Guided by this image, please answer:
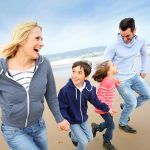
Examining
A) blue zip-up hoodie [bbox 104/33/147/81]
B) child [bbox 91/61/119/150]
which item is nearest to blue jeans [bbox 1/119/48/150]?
child [bbox 91/61/119/150]

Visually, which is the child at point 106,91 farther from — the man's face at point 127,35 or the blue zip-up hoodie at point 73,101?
the man's face at point 127,35

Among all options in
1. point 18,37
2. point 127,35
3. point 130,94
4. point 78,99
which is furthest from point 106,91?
point 18,37

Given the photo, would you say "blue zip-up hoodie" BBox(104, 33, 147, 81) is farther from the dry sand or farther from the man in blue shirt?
the dry sand

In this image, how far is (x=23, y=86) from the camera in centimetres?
308

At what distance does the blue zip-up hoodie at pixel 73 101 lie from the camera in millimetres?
4055

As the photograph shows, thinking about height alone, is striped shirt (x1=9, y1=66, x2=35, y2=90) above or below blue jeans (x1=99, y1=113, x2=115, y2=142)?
above

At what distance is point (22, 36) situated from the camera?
3.21 metres

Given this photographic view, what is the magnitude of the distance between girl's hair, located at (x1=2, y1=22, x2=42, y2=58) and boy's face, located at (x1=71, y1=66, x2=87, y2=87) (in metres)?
1.04

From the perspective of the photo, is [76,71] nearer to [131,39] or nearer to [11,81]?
[11,81]

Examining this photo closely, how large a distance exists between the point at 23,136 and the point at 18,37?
106 centimetres

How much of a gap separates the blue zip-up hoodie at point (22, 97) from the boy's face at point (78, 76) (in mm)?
776

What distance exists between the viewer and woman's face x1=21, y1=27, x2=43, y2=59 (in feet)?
A: 10.5

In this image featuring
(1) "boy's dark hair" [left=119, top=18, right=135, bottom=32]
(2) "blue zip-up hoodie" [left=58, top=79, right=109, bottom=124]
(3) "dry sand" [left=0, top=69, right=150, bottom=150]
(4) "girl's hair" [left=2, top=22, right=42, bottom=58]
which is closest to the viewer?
(4) "girl's hair" [left=2, top=22, right=42, bottom=58]

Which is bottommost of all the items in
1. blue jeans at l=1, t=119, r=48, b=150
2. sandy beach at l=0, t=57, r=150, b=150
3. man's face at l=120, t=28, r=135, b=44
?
sandy beach at l=0, t=57, r=150, b=150
